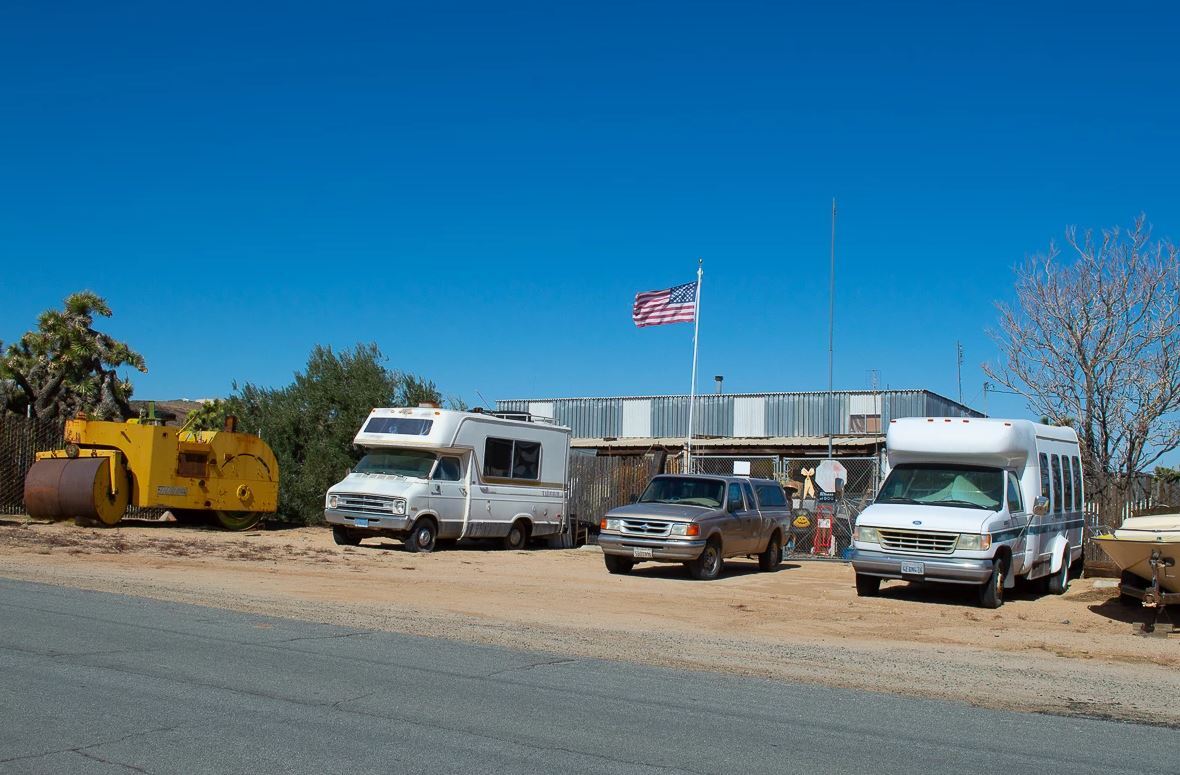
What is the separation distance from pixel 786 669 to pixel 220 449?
19.6 metres

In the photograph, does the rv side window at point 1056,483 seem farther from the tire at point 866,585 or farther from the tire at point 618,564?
the tire at point 618,564

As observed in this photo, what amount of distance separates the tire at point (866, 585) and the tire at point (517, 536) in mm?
9780

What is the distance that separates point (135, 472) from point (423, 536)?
732 centimetres

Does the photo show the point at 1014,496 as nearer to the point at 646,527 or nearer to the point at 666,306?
the point at 646,527

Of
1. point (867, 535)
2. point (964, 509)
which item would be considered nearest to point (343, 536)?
point (867, 535)

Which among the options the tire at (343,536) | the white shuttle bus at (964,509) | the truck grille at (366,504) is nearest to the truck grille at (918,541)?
the white shuttle bus at (964,509)

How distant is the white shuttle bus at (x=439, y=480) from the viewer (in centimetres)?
2191

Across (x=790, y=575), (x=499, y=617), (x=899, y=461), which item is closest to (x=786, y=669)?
(x=499, y=617)

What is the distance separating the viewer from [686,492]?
64.0 feet

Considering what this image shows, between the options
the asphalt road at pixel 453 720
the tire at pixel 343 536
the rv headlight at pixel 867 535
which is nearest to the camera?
the asphalt road at pixel 453 720

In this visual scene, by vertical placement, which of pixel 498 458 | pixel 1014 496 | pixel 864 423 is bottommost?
pixel 1014 496

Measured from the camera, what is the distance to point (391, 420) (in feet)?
74.7

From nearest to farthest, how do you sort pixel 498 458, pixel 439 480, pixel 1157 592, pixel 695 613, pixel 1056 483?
pixel 1157 592, pixel 695 613, pixel 1056 483, pixel 439 480, pixel 498 458

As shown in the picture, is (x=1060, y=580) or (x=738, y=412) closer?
(x=1060, y=580)
